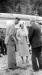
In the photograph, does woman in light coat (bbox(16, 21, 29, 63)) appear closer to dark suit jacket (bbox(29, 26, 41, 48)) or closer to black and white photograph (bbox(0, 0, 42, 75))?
black and white photograph (bbox(0, 0, 42, 75))

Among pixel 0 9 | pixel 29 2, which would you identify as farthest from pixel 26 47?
pixel 29 2

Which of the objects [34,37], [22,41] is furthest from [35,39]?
[22,41]

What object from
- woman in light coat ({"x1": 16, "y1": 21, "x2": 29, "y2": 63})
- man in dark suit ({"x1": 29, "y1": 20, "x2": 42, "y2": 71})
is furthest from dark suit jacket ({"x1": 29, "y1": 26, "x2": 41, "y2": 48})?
woman in light coat ({"x1": 16, "y1": 21, "x2": 29, "y2": 63})

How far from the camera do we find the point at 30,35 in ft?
18.4

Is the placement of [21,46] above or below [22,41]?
below

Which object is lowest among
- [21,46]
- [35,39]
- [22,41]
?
[21,46]

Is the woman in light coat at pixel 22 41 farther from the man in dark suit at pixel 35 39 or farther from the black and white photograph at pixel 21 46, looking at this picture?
the man in dark suit at pixel 35 39

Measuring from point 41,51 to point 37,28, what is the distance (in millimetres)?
787

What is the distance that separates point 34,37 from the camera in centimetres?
564

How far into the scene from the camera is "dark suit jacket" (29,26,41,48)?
5598mm

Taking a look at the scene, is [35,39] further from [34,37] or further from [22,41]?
[22,41]

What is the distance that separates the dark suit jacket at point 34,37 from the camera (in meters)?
5.60

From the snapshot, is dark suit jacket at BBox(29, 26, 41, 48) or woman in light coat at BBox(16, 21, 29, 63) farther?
woman in light coat at BBox(16, 21, 29, 63)

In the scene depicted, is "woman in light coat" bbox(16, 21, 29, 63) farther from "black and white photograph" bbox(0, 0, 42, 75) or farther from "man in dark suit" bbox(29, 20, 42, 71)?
"man in dark suit" bbox(29, 20, 42, 71)
